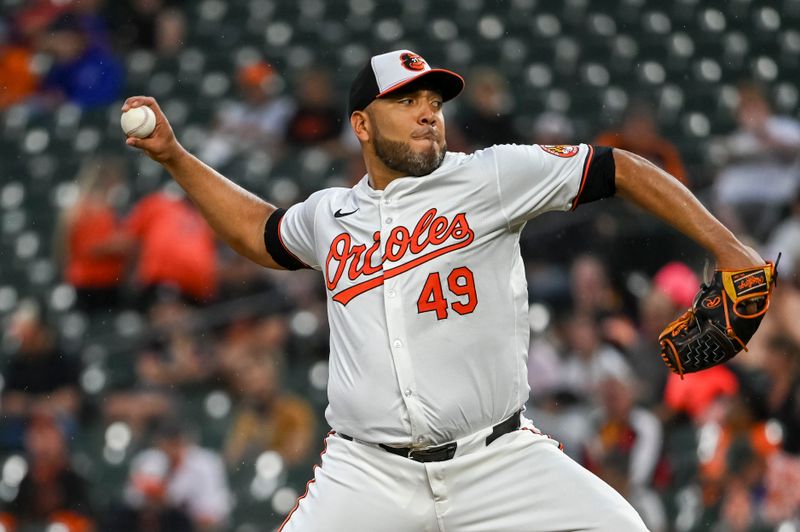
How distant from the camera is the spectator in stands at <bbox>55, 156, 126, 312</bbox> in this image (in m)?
7.24

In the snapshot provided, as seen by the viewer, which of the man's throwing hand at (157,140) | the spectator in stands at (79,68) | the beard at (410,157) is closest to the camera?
the beard at (410,157)

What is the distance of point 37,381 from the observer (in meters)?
6.71

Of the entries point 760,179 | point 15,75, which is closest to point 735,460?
point 760,179

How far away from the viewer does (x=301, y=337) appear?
680 cm

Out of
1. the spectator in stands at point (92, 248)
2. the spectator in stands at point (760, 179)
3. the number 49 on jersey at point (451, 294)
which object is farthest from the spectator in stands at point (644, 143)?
the number 49 on jersey at point (451, 294)

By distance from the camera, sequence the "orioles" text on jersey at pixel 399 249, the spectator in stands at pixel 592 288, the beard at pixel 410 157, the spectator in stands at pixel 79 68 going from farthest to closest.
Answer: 1. the spectator in stands at pixel 79 68
2. the spectator in stands at pixel 592 288
3. the beard at pixel 410 157
4. the "orioles" text on jersey at pixel 399 249

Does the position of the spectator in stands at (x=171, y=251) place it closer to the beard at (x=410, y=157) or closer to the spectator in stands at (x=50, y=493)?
the spectator in stands at (x=50, y=493)

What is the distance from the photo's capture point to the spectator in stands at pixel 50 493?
6066 mm

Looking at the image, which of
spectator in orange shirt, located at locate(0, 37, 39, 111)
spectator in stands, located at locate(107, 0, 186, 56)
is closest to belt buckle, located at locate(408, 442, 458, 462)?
spectator in stands, located at locate(107, 0, 186, 56)

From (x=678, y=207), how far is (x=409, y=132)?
2.37 feet

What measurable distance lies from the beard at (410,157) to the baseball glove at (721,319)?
73cm

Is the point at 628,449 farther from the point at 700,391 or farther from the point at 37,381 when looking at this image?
the point at 37,381

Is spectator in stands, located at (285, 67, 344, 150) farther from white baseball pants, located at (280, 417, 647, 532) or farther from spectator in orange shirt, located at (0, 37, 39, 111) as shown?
white baseball pants, located at (280, 417, 647, 532)

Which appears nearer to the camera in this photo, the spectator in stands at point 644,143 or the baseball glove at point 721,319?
the baseball glove at point 721,319
